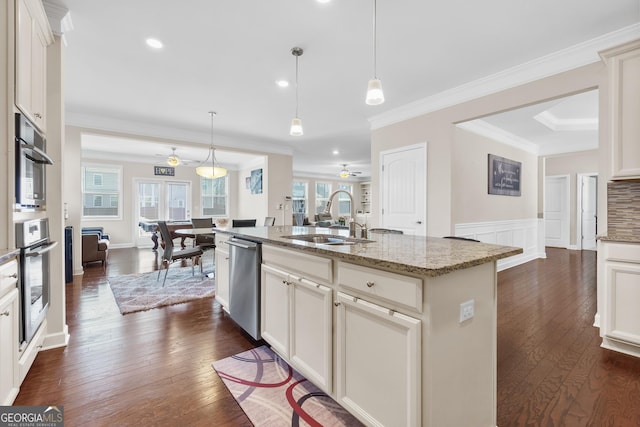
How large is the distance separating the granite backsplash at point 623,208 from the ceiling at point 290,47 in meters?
1.20

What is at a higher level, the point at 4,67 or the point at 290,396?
the point at 4,67

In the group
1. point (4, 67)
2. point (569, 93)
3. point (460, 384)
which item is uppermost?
point (569, 93)

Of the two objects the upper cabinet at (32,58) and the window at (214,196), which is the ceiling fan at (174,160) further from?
the upper cabinet at (32,58)

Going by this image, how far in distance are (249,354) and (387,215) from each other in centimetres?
317

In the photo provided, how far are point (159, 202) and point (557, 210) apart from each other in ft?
35.6

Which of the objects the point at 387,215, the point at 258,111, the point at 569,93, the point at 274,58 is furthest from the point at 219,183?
the point at 569,93

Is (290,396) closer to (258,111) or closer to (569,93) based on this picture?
(569,93)

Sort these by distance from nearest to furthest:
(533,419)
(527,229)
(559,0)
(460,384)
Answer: (460,384) < (533,419) < (559,0) < (527,229)

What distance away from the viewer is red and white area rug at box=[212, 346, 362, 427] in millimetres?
1537

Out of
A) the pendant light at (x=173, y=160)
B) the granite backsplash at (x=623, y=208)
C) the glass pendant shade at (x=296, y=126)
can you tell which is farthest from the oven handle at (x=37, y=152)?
the pendant light at (x=173, y=160)

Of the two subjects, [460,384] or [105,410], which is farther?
[105,410]

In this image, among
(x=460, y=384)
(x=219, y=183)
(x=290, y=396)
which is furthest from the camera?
(x=219, y=183)

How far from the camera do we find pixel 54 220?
7.56 ft

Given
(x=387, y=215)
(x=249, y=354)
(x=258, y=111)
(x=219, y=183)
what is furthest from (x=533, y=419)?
(x=219, y=183)
